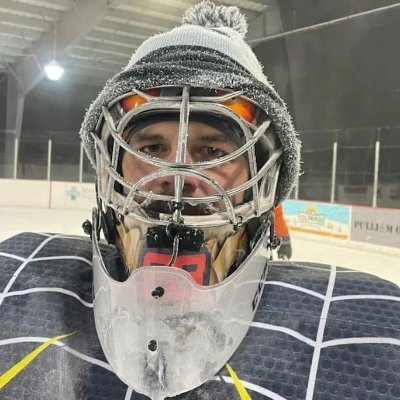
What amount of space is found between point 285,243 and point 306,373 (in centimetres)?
367

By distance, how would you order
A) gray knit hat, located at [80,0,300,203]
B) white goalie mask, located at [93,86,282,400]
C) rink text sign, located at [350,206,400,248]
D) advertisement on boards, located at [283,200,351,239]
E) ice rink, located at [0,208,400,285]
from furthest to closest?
advertisement on boards, located at [283,200,351,239] < rink text sign, located at [350,206,400,248] < ice rink, located at [0,208,400,285] < gray knit hat, located at [80,0,300,203] < white goalie mask, located at [93,86,282,400]

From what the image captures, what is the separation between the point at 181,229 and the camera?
730 millimetres

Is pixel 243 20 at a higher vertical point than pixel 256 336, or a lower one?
higher

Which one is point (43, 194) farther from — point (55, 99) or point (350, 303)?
point (350, 303)

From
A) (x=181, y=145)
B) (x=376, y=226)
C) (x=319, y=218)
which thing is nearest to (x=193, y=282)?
(x=181, y=145)

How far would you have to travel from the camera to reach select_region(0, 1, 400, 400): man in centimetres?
69

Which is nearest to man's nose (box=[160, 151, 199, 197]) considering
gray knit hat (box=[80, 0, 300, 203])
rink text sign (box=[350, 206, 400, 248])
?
gray knit hat (box=[80, 0, 300, 203])

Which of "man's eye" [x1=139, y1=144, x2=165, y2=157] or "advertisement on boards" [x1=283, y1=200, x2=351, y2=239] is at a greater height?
"man's eye" [x1=139, y1=144, x2=165, y2=157]

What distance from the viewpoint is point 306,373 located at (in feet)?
2.39

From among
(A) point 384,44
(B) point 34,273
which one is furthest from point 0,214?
(B) point 34,273

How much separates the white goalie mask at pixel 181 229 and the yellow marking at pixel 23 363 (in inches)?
3.1

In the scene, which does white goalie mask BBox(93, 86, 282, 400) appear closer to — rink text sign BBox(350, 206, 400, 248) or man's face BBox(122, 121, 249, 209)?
man's face BBox(122, 121, 249, 209)

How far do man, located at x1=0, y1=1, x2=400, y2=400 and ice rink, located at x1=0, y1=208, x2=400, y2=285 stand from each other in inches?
119

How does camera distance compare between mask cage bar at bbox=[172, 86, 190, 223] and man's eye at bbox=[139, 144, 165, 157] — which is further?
man's eye at bbox=[139, 144, 165, 157]
